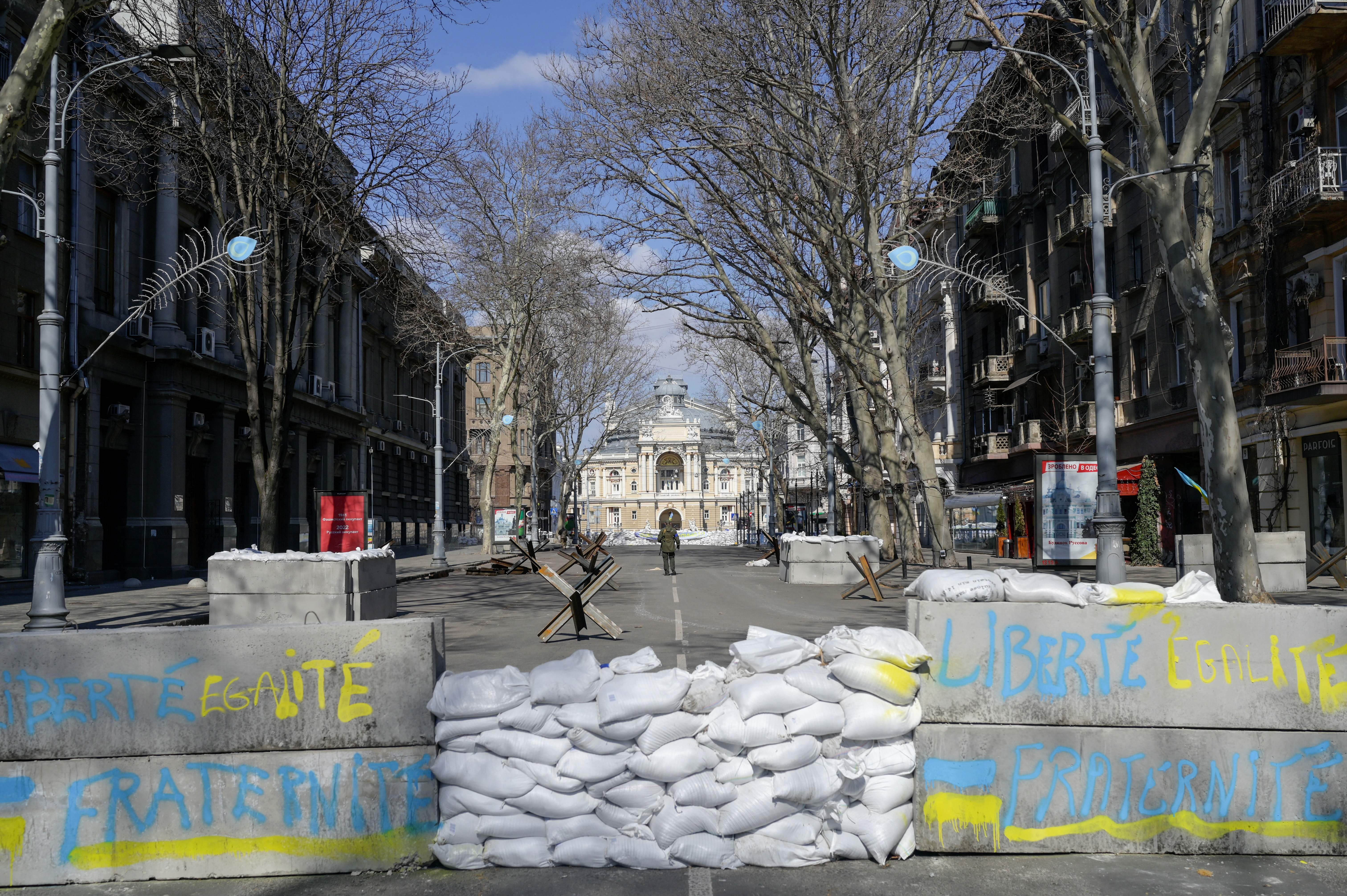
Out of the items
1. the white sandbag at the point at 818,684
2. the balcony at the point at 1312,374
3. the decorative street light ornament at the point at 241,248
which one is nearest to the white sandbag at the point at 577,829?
the white sandbag at the point at 818,684

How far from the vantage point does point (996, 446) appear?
140 feet

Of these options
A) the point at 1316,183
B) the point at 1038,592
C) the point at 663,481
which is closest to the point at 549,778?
the point at 1038,592

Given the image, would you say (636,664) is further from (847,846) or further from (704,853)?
(847,846)

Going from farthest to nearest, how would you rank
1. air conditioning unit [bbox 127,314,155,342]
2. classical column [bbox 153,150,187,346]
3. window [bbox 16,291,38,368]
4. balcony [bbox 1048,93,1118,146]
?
balcony [bbox 1048,93,1118,146], classical column [bbox 153,150,187,346], air conditioning unit [bbox 127,314,155,342], window [bbox 16,291,38,368]

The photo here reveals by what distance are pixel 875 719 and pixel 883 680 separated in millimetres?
176

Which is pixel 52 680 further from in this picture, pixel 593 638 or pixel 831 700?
pixel 593 638

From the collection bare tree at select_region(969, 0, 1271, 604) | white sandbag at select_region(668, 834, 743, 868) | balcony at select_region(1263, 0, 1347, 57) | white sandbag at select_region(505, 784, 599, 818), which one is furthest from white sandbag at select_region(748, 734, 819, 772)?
balcony at select_region(1263, 0, 1347, 57)

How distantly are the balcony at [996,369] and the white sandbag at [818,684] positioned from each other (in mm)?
39023

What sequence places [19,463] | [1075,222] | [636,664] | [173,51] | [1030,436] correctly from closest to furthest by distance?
[636,664] → [173,51] → [19,463] → [1075,222] → [1030,436]

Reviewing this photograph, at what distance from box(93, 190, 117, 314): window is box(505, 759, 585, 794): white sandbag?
24.0m

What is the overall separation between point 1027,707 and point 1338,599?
48.2 ft

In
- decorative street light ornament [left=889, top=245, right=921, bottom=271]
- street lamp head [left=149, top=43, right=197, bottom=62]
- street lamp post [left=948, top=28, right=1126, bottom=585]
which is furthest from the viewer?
decorative street light ornament [left=889, top=245, right=921, bottom=271]

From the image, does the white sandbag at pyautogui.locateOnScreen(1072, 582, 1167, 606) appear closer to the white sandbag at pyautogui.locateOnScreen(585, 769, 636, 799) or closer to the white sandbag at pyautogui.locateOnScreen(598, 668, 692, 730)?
the white sandbag at pyautogui.locateOnScreen(598, 668, 692, 730)

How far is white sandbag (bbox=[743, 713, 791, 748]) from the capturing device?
189 inches
